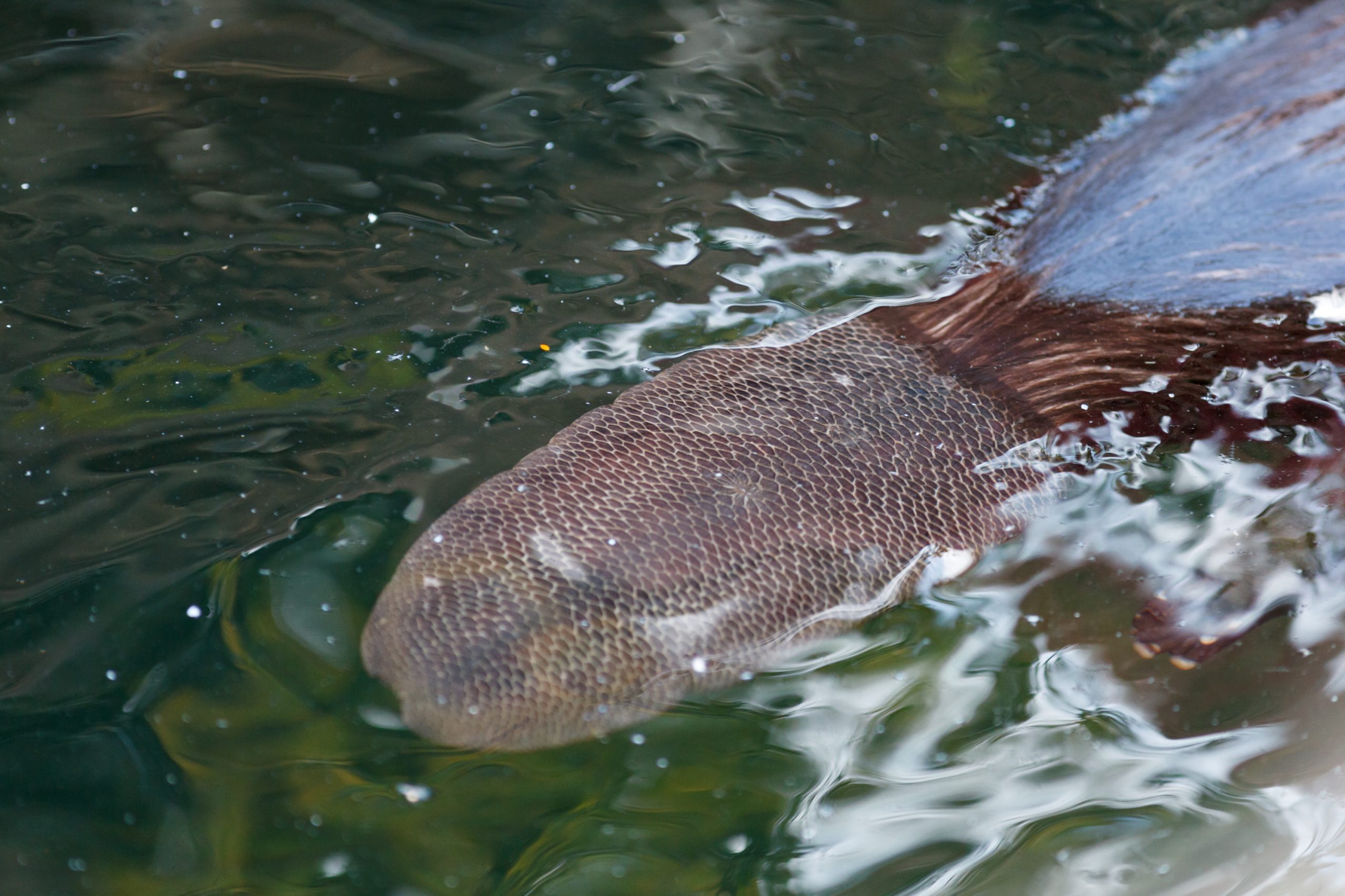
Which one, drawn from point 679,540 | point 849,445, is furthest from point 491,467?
point 849,445

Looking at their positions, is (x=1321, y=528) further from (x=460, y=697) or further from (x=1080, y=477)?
(x=460, y=697)

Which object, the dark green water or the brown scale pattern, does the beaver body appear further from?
the dark green water

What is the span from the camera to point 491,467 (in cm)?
234

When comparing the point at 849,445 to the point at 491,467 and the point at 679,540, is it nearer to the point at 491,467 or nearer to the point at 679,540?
the point at 679,540

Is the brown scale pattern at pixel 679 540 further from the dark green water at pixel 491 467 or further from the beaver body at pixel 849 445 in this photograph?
the dark green water at pixel 491 467

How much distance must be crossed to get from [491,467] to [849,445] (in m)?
0.78

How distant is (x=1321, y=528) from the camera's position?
2.40 m

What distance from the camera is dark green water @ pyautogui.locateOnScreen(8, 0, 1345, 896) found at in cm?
194

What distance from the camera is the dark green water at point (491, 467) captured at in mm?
1943

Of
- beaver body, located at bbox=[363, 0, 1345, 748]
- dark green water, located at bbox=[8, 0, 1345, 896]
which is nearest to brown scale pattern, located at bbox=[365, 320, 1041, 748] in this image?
beaver body, located at bbox=[363, 0, 1345, 748]

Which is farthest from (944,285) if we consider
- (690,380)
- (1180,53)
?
(1180,53)

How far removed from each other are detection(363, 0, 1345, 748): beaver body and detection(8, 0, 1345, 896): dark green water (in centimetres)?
12

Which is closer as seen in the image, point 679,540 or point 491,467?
point 679,540

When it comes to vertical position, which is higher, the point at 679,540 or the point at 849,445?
the point at 849,445
